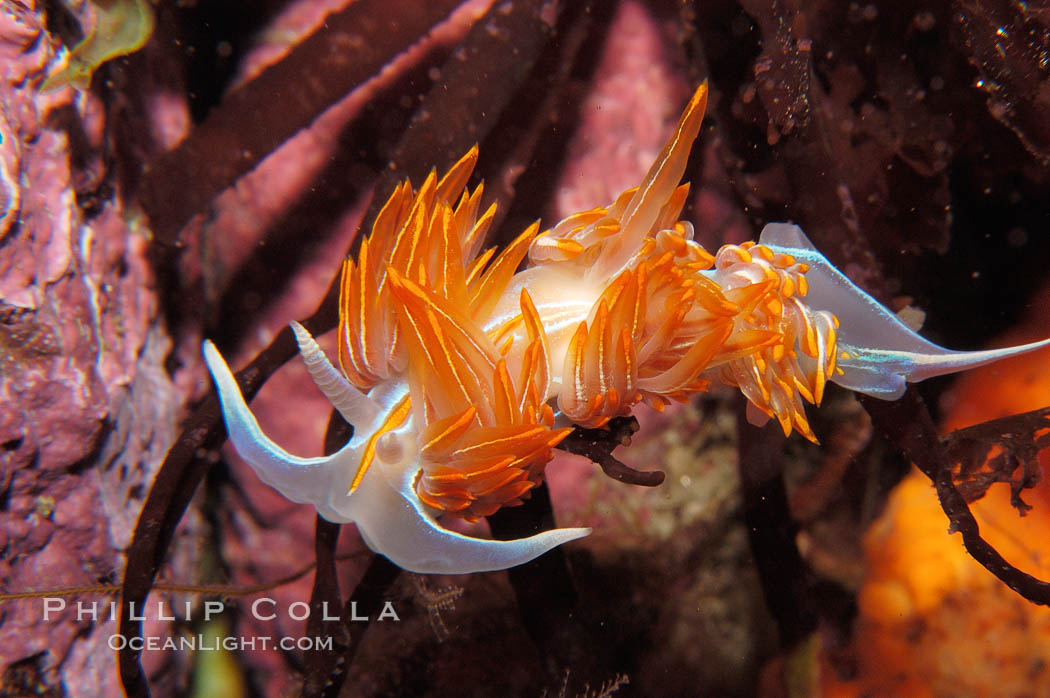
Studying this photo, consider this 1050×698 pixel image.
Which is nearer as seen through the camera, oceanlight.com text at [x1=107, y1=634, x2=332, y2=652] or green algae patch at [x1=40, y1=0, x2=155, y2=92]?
green algae patch at [x1=40, y1=0, x2=155, y2=92]

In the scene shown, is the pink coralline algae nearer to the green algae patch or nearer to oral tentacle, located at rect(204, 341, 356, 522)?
the green algae patch

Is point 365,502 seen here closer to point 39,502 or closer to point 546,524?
point 546,524

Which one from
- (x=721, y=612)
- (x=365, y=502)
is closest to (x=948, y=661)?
(x=721, y=612)

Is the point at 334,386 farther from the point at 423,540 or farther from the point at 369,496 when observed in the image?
the point at 423,540

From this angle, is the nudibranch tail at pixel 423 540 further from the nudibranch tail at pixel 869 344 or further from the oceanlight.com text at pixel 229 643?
the oceanlight.com text at pixel 229 643

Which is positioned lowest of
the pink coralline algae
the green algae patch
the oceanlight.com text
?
the oceanlight.com text

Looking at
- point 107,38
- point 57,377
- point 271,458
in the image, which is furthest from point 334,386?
point 107,38

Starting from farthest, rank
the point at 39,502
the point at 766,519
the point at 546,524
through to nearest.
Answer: the point at 766,519, the point at 546,524, the point at 39,502

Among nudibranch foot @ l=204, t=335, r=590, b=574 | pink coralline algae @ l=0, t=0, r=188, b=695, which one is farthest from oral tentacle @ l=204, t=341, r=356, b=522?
pink coralline algae @ l=0, t=0, r=188, b=695
